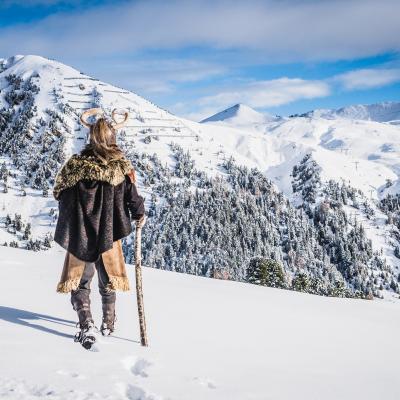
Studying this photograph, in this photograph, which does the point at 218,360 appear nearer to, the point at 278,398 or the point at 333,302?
the point at 278,398

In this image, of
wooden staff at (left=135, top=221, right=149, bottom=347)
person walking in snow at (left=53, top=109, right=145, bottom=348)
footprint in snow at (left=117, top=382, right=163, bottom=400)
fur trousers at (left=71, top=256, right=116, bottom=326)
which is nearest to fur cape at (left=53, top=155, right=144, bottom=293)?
person walking in snow at (left=53, top=109, right=145, bottom=348)

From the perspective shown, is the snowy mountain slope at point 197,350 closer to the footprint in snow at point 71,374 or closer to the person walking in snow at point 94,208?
the footprint in snow at point 71,374

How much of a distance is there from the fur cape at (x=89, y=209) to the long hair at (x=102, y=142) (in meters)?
0.08

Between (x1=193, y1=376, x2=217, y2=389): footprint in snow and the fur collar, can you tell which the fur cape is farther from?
(x1=193, y1=376, x2=217, y2=389): footprint in snow

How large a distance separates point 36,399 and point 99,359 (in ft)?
3.98

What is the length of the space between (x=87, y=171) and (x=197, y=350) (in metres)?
2.83

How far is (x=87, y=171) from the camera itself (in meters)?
6.04

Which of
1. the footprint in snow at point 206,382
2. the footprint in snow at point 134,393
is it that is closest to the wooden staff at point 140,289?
the footprint in snow at point 206,382

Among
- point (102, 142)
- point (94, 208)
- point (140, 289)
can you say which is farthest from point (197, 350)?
point (102, 142)

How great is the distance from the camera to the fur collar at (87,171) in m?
6.04

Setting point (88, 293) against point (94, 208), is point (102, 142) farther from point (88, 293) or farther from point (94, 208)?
point (88, 293)

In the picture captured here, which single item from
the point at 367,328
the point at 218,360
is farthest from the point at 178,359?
the point at 367,328

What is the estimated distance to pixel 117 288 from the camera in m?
6.34

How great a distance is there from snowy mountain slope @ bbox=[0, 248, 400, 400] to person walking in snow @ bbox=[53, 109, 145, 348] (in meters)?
0.81
